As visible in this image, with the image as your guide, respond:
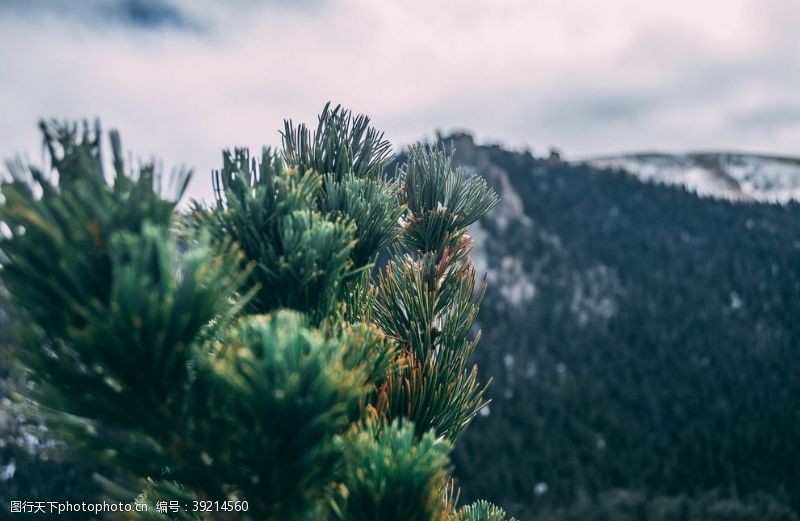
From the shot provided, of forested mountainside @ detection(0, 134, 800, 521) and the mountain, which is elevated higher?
the mountain

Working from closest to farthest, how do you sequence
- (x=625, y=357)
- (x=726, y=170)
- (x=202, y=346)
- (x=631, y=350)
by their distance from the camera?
(x=202, y=346)
(x=625, y=357)
(x=631, y=350)
(x=726, y=170)

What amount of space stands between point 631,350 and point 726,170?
51.8 m

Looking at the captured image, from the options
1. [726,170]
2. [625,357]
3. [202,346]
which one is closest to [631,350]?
[625,357]

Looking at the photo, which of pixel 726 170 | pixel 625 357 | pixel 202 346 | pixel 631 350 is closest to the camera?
pixel 202 346

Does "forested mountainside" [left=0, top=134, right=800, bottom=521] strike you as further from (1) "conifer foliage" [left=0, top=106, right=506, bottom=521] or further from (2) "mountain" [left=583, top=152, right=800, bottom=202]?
(1) "conifer foliage" [left=0, top=106, right=506, bottom=521]

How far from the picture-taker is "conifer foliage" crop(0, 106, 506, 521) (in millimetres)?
1481

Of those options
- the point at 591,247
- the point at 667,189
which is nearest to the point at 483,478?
the point at 591,247

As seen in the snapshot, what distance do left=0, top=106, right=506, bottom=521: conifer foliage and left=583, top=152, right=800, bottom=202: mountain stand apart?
320 feet

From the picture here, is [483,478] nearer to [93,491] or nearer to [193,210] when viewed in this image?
[93,491]

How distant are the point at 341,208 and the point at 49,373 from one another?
1070mm

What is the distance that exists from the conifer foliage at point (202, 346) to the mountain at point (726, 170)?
320 ft

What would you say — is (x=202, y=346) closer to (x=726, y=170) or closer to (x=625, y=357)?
(x=625, y=357)

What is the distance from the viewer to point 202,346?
1.67 metres

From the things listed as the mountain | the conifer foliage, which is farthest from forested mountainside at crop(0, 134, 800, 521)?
the conifer foliage
